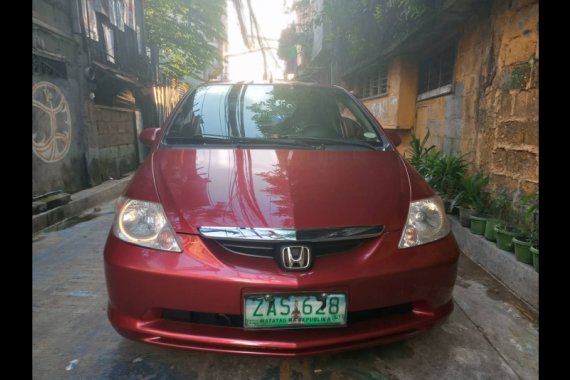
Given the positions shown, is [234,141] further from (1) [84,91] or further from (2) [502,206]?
(1) [84,91]

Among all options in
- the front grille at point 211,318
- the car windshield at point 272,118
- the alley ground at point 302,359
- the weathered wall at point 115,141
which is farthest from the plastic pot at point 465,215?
the weathered wall at point 115,141

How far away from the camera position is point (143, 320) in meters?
1.57

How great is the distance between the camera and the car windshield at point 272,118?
2381mm

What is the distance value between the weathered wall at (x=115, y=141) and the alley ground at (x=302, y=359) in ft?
13.8

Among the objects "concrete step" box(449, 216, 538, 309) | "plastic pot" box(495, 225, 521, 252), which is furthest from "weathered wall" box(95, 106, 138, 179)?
"plastic pot" box(495, 225, 521, 252)

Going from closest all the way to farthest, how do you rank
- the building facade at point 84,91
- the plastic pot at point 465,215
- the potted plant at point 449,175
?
the plastic pot at point 465,215, the potted plant at point 449,175, the building facade at point 84,91

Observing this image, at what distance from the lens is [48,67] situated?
15.5 feet

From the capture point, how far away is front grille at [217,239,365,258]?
1.54m

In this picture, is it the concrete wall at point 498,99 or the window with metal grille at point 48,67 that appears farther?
the window with metal grille at point 48,67

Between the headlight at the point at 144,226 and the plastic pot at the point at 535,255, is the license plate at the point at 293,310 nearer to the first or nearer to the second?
the headlight at the point at 144,226

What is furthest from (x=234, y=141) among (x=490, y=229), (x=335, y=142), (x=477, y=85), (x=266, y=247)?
(x=477, y=85)

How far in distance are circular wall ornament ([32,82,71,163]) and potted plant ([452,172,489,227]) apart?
4.93 m

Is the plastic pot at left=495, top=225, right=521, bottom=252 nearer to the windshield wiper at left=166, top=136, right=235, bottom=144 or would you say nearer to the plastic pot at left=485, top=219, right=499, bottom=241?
the plastic pot at left=485, top=219, right=499, bottom=241
